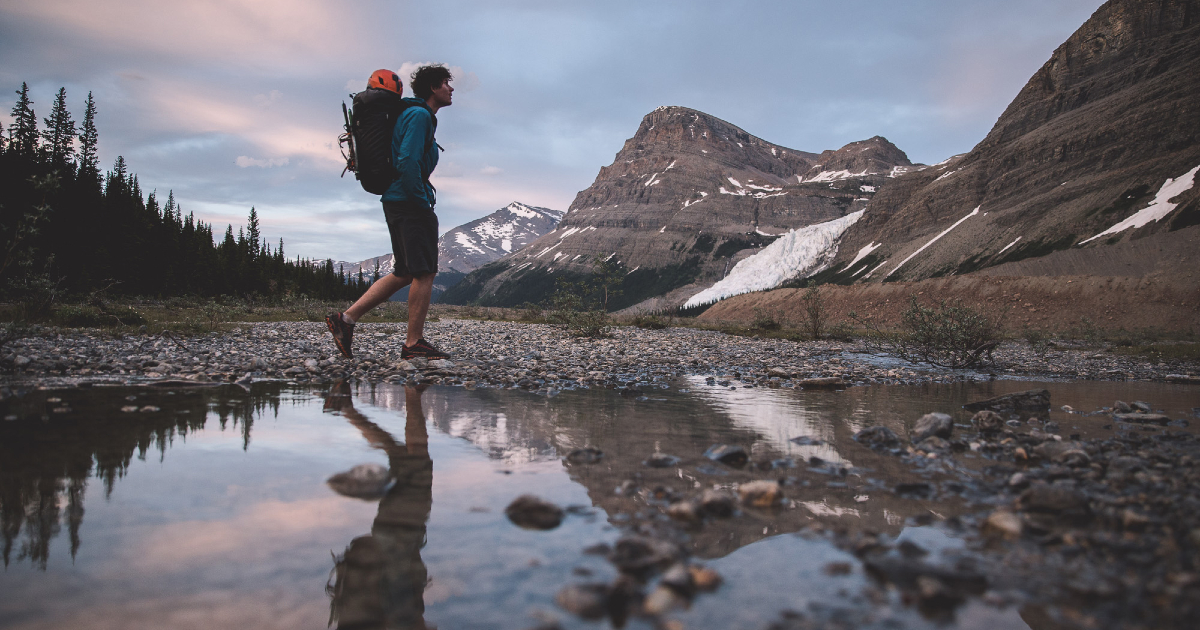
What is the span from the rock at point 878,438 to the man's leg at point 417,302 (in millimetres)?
5722

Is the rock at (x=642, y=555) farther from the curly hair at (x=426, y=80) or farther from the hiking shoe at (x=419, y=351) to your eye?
the curly hair at (x=426, y=80)

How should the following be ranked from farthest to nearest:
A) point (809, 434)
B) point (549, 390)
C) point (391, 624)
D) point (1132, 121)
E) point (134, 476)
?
1. point (1132, 121)
2. point (549, 390)
3. point (809, 434)
4. point (134, 476)
5. point (391, 624)

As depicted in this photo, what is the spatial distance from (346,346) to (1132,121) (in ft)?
538

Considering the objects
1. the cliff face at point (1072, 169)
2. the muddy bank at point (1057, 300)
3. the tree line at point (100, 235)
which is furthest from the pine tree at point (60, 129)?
the cliff face at point (1072, 169)

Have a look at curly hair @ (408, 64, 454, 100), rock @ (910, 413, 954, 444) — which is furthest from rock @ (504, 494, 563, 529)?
curly hair @ (408, 64, 454, 100)

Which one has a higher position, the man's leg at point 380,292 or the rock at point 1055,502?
the man's leg at point 380,292

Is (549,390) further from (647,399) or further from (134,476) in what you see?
(134,476)

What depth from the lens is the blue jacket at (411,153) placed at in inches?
295

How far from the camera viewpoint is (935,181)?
168625 mm

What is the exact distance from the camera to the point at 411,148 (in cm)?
747

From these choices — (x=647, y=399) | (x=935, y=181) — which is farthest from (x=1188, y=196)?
(x=647, y=399)

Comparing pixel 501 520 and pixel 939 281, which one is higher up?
pixel 939 281

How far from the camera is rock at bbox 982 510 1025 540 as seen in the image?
2.35 meters

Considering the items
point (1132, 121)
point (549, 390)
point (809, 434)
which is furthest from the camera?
point (1132, 121)
